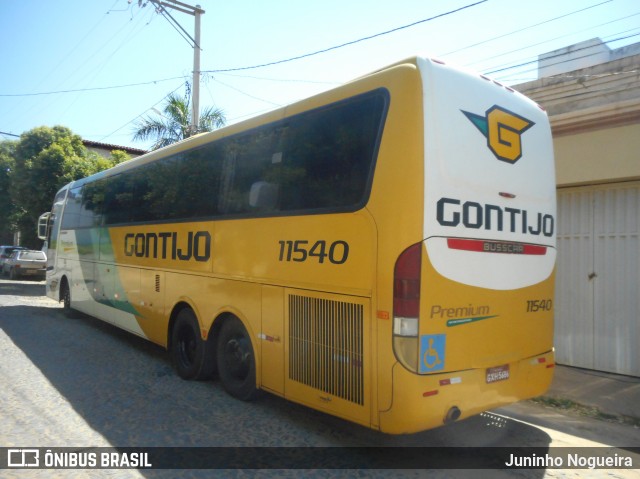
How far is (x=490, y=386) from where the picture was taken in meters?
4.27

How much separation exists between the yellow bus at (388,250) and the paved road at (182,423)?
17.1 inches

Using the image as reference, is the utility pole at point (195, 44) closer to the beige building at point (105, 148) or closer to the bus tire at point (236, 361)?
the bus tire at point (236, 361)

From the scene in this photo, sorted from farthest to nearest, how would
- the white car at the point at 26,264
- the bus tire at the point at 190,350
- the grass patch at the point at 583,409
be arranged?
the white car at the point at 26,264 → the bus tire at the point at 190,350 → the grass patch at the point at 583,409

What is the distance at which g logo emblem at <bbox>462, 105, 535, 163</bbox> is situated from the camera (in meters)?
4.33

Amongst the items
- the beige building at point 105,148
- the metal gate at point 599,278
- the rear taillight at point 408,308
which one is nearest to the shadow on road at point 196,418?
the rear taillight at point 408,308

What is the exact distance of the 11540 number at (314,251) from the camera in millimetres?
4266

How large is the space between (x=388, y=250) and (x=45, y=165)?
21803mm

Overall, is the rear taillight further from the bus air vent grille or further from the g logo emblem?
the g logo emblem

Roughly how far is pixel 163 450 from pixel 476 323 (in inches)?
116

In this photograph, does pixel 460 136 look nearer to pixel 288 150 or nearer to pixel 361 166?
pixel 361 166

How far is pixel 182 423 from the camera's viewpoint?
504 centimetres

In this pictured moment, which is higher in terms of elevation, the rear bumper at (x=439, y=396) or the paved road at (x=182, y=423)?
the rear bumper at (x=439, y=396)

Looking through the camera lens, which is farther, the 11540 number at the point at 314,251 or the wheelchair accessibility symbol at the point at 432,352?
the 11540 number at the point at 314,251

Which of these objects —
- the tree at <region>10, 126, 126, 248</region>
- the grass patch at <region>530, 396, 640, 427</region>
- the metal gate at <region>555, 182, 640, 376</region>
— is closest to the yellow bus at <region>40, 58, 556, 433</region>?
the grass patch at <region>530, 396, 640, 427</region>
